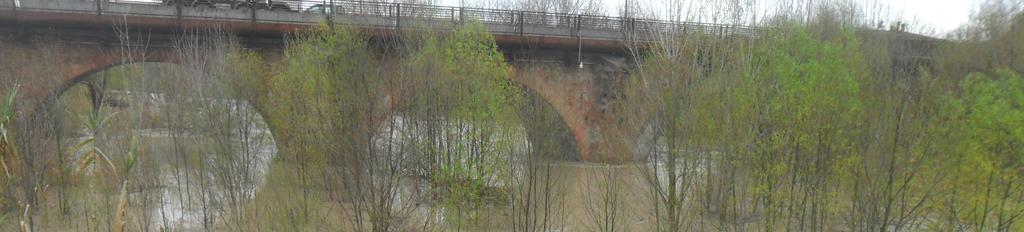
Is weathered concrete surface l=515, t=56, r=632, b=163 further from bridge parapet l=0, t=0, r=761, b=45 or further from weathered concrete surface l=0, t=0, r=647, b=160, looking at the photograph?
→ bridge parapet l=0, t=0, r=761, b=45

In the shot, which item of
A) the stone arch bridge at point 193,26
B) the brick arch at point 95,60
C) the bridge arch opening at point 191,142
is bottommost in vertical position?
the bridge arch opening at point 191,142

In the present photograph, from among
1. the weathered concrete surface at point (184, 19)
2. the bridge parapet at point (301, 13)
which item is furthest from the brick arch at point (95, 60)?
the bridge parapet at point (301, 13)

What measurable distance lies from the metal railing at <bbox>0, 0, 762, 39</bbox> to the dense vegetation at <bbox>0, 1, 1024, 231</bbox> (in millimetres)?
753

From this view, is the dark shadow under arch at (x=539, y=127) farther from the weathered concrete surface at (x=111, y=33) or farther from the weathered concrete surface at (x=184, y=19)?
the weathered concrete surface at (x=184, y=19)

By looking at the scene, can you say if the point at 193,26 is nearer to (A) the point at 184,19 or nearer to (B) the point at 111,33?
(A) the point at 184,19

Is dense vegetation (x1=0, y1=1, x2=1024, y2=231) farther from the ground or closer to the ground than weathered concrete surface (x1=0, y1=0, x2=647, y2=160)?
closer to the ground

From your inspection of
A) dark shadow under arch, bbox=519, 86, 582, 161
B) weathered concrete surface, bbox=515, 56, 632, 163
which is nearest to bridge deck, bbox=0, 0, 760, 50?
weathered concrete surface, bbox=515, 56, 632, 163

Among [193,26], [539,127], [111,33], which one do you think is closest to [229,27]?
[193,26]

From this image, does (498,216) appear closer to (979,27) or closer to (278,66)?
(278,66)

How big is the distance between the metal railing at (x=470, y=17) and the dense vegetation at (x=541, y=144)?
75cm

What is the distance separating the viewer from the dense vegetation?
29.1 feet

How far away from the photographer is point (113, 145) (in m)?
12.1

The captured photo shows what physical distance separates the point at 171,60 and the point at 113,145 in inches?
99.5

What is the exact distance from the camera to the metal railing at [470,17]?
38.8 feet
